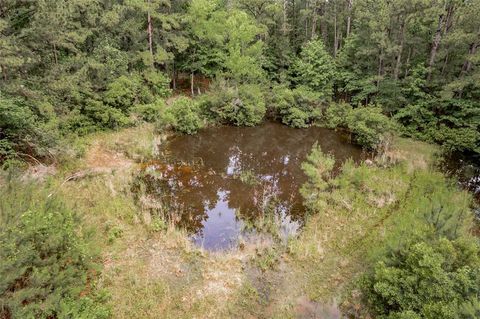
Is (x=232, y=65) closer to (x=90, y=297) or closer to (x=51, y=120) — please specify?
(x=51, y=120)

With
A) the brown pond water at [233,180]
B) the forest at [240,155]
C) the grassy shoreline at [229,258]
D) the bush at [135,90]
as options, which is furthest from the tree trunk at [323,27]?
the grassy shoreline at [229,258]

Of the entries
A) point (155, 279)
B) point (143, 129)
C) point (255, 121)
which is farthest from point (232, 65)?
point (155, 279)

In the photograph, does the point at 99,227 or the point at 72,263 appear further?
the point at 99,227

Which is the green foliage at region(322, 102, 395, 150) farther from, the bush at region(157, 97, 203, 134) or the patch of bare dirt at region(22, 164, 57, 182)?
the patch of bare dirt at region(22, 164, 57, 182)

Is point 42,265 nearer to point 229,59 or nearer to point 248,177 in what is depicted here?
point 248,177

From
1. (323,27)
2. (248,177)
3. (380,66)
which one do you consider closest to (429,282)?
(248,177)
